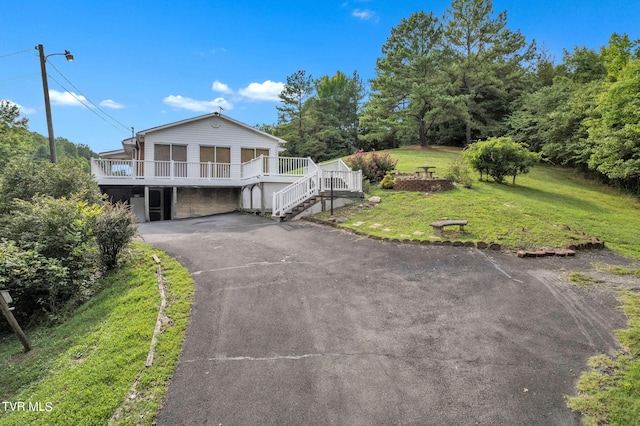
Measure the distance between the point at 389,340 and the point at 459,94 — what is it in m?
32.6

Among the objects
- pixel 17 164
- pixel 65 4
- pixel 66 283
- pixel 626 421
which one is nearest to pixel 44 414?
pixel 66 283

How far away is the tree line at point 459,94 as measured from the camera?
2250 centimetres

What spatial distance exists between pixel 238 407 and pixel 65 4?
21.5 meters

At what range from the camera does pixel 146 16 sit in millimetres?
17469

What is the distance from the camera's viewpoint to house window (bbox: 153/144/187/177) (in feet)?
53.1

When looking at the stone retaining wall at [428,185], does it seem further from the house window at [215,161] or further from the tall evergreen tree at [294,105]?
the tall evergreen tree at [294,105]

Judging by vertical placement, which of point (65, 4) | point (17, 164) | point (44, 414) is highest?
point (65, 4)

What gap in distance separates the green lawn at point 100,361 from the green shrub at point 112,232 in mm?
1296

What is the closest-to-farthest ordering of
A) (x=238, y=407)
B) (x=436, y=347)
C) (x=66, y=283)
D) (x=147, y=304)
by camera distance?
(x=238, y=407), (x=436, y=347), (x=147, y=304), (x=66, y=283)

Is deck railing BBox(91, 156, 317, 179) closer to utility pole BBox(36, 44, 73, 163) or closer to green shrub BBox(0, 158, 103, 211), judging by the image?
utility pole BBox(36, 44, 73, 163)

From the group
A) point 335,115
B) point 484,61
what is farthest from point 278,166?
point 484,61

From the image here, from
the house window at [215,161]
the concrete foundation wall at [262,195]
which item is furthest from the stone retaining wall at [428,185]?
the house window at [215,161]

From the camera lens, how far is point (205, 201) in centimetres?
1747

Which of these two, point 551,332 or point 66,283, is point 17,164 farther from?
point 551,332
